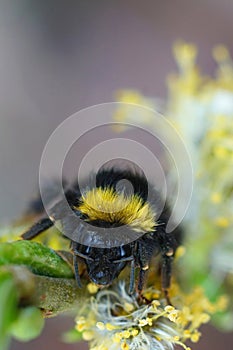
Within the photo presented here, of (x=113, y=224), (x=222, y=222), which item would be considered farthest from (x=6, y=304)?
(x=222, y=222)

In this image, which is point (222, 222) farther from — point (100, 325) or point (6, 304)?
point (6, 304)

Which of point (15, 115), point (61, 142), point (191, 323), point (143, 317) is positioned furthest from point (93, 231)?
point (15, 115)

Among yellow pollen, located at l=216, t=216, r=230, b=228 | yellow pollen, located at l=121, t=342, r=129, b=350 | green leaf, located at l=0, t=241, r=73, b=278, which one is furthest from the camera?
yellow pollen, located at l=216, t=216, r=230, b=228

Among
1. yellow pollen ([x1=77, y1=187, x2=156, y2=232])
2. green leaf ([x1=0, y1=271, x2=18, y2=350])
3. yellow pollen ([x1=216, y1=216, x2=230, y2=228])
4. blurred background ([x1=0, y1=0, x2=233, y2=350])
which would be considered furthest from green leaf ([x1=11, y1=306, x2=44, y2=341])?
blurred background ([x1=0, y1=0, x2=233, y2=350])

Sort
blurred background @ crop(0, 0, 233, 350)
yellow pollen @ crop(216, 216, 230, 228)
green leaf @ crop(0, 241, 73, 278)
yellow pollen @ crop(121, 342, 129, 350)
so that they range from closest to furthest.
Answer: green leaf @ crop(0, 241, 73, 278) < yellow pollen @ crop(121, 342, 129, 350) < yellow pollen @ crop(216, 216, 230, 228) < blurred background @ crop(0, 0, 233, 350)

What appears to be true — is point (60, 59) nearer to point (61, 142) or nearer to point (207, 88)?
point (207, 88)

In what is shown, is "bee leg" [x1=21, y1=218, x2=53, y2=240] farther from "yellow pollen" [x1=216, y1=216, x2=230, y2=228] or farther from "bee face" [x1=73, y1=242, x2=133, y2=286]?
"yellow pollen" [x1=216, y1=216, x2=230, y2=228]
